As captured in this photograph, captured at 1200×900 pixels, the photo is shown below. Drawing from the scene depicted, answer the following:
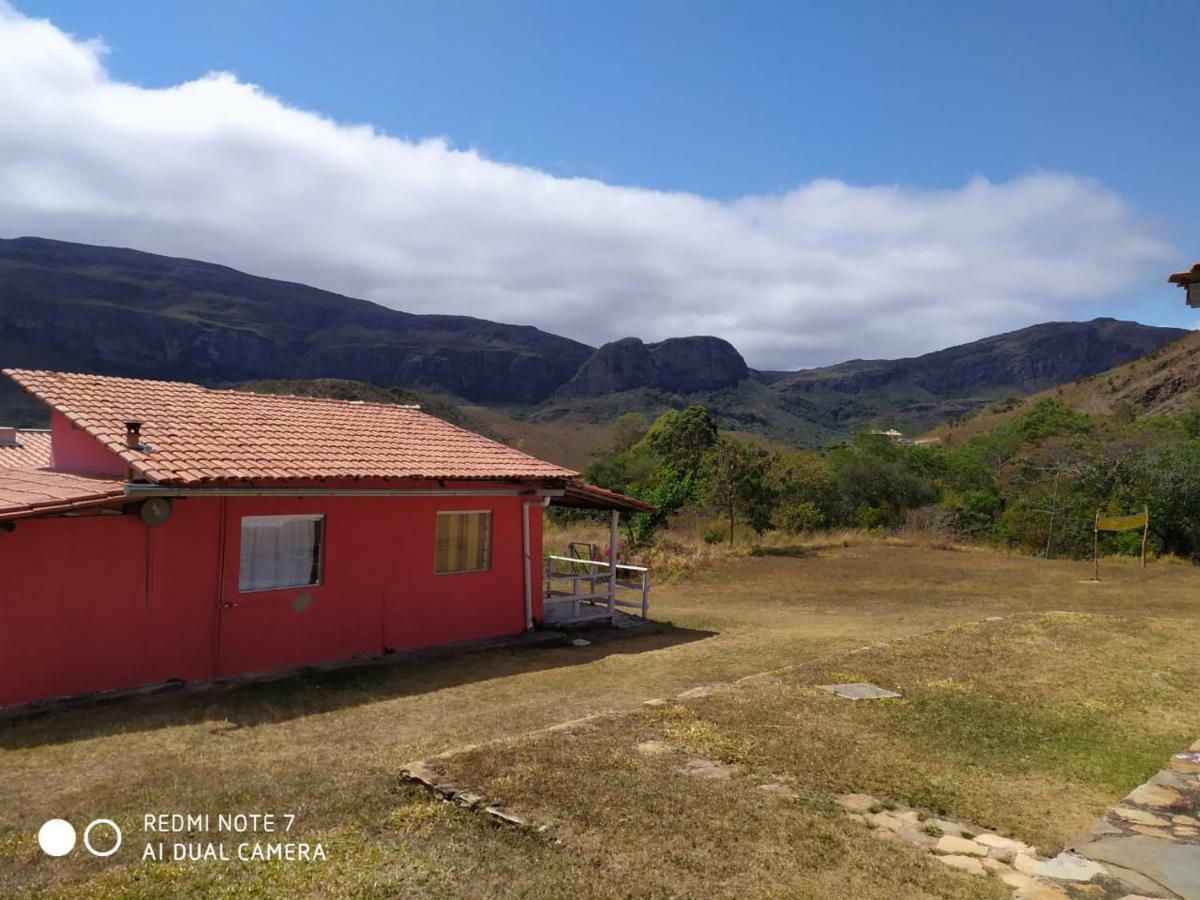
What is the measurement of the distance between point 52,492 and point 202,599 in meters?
1.86

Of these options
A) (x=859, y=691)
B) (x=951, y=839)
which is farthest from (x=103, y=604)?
(x=951, y=839)

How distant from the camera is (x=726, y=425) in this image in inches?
3452

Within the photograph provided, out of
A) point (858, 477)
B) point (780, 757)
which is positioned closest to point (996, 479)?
point (858, 477)

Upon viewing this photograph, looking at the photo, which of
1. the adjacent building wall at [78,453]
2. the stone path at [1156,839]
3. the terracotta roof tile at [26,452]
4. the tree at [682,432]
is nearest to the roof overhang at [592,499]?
the adjacent building wall at [78,453]

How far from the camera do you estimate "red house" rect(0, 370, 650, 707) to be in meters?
8.63

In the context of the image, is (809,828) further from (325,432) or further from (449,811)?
(325,432)

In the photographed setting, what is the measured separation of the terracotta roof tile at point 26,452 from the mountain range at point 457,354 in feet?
235

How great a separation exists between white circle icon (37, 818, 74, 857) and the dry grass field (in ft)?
0.24

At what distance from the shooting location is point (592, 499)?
46.1 ft

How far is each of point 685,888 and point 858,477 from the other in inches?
1258

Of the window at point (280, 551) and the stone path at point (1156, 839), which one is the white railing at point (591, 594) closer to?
the window at point (280, 551)

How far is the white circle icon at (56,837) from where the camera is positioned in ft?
16.1

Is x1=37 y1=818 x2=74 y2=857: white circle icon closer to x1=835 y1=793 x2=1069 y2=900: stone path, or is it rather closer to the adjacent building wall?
x1=835 y1=793 x2=1069 y2=900: stone path

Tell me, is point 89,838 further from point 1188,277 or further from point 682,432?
point 682,432
